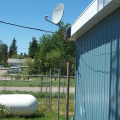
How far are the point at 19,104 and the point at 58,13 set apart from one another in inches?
157

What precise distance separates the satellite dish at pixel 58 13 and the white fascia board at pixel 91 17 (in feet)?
1.81

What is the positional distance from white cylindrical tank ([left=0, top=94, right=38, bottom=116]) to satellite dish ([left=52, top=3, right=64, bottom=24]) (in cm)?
360

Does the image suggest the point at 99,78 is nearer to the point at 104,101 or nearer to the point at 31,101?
the point at 104,101

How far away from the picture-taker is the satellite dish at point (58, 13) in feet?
23.7

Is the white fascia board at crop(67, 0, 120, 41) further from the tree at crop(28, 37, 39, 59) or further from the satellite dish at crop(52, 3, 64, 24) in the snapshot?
the tree at crop(28, 37, 39, 59)

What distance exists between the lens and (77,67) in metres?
8.05

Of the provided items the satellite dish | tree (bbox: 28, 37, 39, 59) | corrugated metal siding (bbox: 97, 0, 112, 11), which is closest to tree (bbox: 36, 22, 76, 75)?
tree (bbox: 28, 37, 39, 59)

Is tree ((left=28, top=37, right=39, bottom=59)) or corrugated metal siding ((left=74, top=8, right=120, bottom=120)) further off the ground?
tree ((left=28, top=37, right=39, bottom=59))

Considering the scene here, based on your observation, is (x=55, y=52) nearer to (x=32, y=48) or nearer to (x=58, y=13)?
(x=58, y=13)

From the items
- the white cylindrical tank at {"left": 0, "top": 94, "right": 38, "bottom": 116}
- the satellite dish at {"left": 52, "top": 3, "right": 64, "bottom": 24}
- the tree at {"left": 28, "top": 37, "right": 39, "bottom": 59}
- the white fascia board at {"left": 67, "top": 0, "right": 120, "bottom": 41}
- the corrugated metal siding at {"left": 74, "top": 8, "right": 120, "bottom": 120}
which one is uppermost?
the tree at {"left": 28, "top": 37, "right": 39, "bottom": 59}

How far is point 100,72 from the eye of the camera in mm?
5645

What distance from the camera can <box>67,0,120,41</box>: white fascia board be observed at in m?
4.65

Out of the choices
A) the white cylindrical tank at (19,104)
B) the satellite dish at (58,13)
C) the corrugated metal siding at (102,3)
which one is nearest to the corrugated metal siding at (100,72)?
the corrugated metal siding at (102,3)

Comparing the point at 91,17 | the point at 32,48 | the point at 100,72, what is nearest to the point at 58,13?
the point at 91,17
